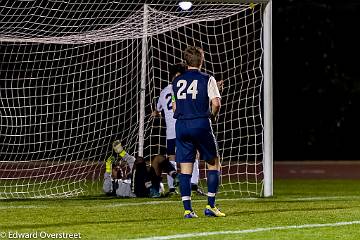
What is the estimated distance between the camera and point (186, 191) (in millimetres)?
10266

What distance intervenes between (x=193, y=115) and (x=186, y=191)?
79cm

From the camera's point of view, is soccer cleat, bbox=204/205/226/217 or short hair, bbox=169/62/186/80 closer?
soccer cleat, bbox=204/205/226/217

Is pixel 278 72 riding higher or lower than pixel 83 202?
higher

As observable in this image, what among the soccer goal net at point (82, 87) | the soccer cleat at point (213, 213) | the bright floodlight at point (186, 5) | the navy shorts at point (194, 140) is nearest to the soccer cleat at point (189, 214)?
the soccer cleat at point (213, 213)

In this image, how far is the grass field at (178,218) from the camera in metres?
8.66

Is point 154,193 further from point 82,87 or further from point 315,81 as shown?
point 315,81

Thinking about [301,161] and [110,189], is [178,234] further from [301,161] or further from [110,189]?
[301,161]

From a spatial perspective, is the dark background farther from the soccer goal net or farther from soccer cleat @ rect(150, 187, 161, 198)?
soccer cleat @ rect(150, 187, 161, 198)

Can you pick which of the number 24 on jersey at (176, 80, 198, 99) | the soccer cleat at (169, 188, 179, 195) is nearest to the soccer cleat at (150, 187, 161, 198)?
the soccer cleat at (169, 188, 179, 195)

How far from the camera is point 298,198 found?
44.2 feet

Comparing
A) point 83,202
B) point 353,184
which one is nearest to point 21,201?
point 83,202

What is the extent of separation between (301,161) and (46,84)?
34.2ft

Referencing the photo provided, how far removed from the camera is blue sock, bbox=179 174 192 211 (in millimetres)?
10258

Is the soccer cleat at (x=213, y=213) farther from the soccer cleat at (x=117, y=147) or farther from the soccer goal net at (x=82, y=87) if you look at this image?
the soccer goal net at (x=82, y=87)
